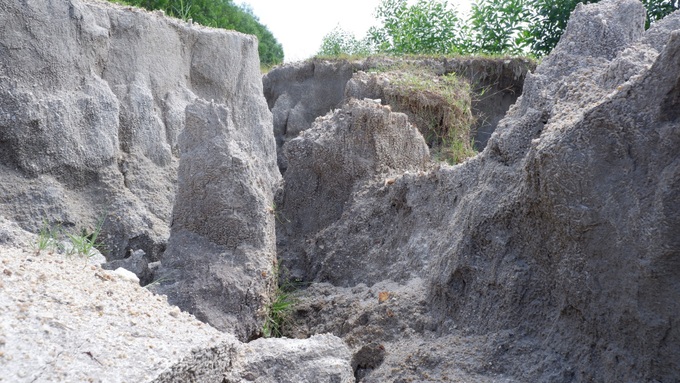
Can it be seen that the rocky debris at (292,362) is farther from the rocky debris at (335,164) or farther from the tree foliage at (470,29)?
the tree foliage at (470,29)

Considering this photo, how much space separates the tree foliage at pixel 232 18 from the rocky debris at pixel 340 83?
5.14 meters

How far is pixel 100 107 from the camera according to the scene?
6.42 meters

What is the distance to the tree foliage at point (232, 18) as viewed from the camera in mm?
18586

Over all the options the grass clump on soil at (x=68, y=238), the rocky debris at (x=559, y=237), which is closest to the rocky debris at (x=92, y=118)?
the grass clump on soil at (x=68, y=238)

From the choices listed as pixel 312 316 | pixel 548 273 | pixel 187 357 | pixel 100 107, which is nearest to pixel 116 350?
pixel 187 357

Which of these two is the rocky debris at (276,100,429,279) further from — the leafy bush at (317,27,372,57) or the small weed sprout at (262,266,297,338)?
the leafy bush at (317,27,372,57)

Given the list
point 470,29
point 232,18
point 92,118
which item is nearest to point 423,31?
point 470,29

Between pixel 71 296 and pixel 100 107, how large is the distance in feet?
11.8

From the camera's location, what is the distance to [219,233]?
5047mm

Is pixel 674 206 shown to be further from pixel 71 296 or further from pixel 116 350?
pixel 71 296

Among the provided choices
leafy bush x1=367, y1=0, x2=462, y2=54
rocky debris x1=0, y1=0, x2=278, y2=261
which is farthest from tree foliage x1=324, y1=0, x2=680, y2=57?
rocky debris x1=0, y1=0, x2=278, y2=261

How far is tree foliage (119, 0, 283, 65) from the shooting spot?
18.6 meters

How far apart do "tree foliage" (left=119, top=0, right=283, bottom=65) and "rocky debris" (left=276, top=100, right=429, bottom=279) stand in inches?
471

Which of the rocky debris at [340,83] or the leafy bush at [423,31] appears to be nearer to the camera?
the rocky debris at [340,83]
